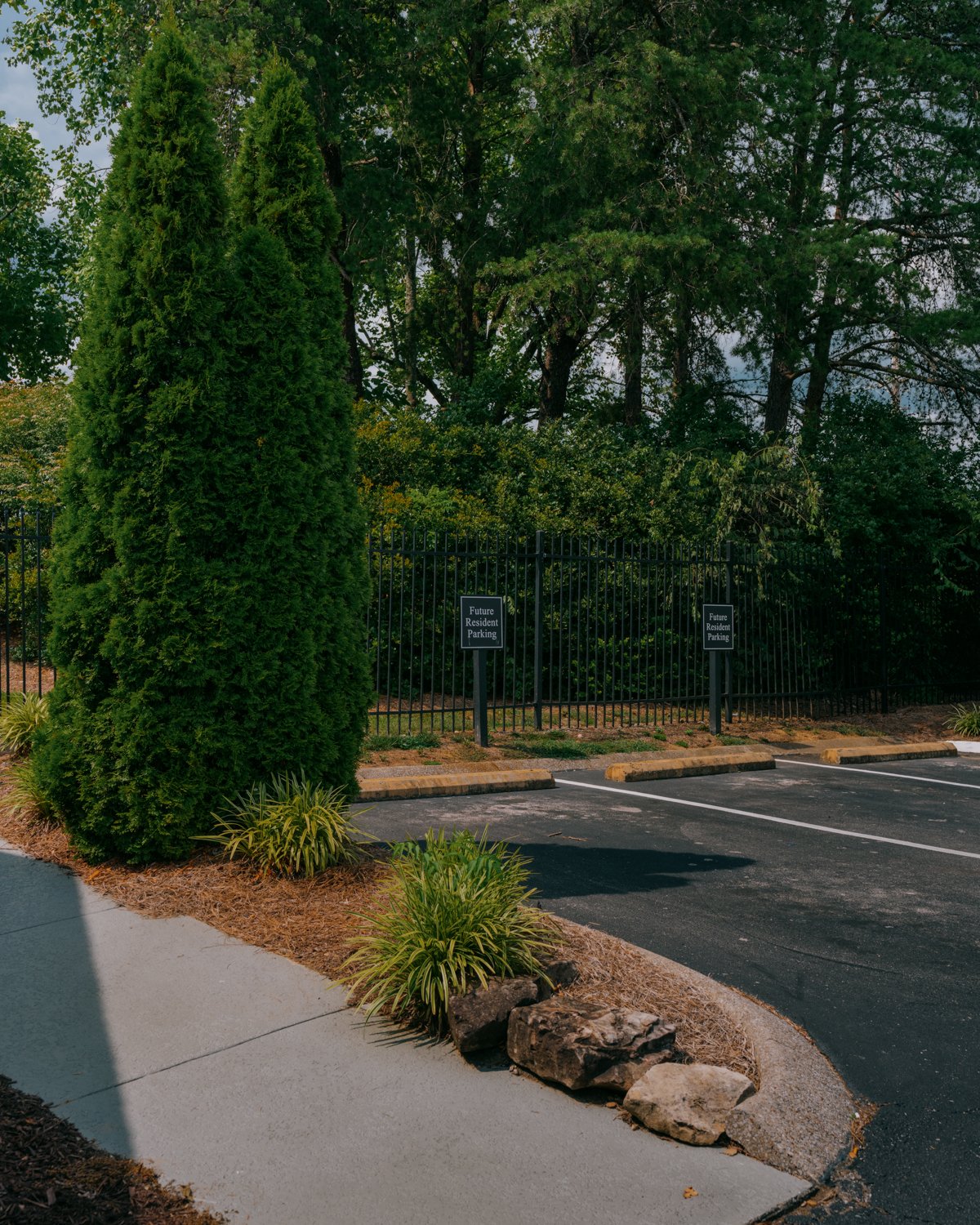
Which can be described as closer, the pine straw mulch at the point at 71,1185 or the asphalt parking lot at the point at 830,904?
the pine straw mulch at the point at 71,1185

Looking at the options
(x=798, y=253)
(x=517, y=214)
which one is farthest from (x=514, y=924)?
(x=517, y=214)

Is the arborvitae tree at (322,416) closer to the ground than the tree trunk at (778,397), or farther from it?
closer to the ground

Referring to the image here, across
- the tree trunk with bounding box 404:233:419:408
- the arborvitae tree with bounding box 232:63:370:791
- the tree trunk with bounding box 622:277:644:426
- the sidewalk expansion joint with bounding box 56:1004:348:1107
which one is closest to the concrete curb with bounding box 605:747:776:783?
the arborvitae tree with bounding box 232:63:370:791

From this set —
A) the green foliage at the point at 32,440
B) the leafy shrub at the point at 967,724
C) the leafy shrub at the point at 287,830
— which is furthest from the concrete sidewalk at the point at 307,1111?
the green foliage at the point at 32,440

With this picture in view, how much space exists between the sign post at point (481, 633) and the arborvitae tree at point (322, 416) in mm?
4477

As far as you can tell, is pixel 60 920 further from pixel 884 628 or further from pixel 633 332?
pixel 633 332

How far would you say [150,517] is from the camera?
597 cm

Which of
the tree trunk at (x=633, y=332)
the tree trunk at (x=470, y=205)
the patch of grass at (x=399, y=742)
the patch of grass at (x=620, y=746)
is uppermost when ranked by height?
the tree trunk at (x=470, y=205)

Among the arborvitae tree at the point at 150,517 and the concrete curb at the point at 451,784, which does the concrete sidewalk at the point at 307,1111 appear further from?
the concrete curb at the point at 451,784

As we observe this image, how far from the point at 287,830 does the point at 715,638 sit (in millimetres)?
8884

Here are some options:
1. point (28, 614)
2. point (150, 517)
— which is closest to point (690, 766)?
point (150, 517)

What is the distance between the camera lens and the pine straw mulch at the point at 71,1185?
2.81m

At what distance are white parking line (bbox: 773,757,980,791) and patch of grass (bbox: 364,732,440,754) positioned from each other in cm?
400

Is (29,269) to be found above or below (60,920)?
above
